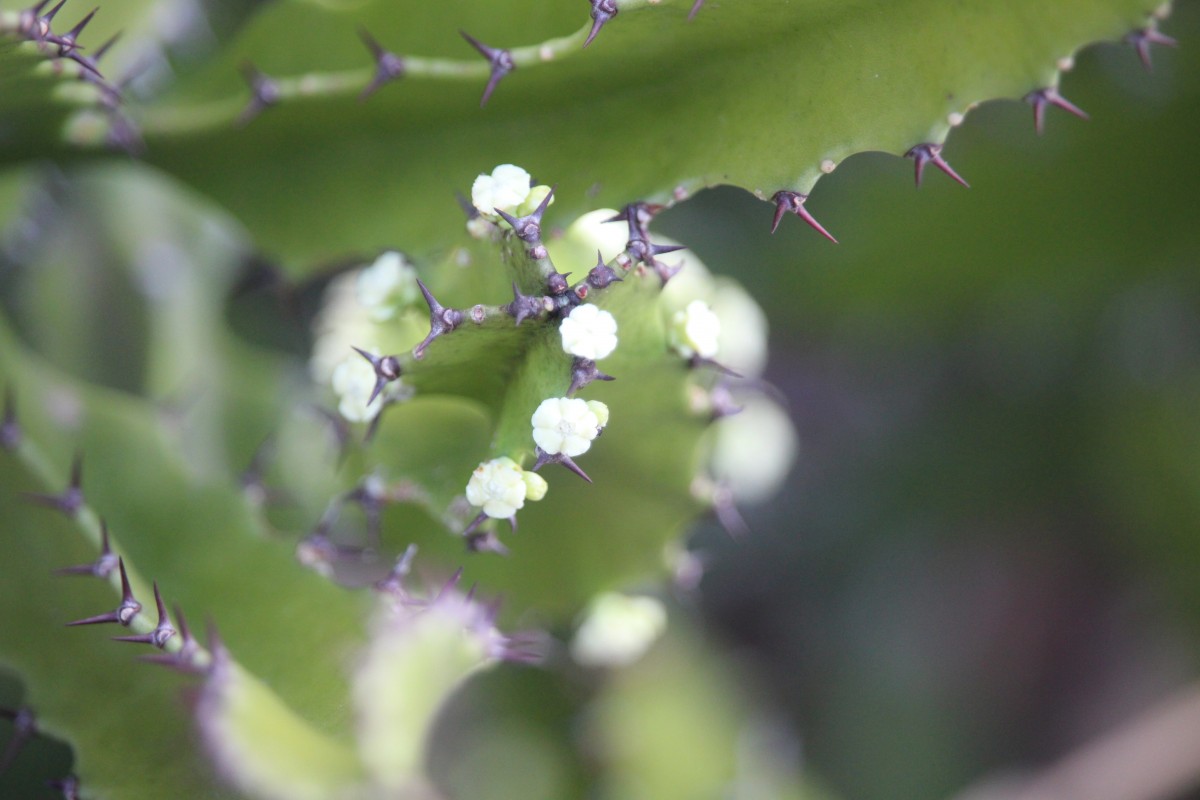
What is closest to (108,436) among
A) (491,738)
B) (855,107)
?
(491,738)

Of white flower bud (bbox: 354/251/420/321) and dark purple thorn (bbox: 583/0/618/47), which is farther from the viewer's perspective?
white flower bud (bbox: 354/251/420/321)

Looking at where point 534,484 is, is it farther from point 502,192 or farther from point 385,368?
point 502,192

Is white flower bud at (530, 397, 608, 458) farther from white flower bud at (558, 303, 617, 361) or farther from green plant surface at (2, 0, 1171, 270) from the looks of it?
green plant surface at (2, 0, 1171, 270)

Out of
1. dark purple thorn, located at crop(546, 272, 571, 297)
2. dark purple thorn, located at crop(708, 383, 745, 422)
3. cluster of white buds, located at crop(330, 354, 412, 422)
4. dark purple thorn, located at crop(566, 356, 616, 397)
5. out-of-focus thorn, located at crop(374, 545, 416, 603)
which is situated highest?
dark purple thorn, located at crop(546, 272, 571, 297)

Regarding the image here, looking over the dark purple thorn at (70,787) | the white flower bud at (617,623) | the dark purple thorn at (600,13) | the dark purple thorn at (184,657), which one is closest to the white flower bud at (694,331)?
the dark purple thorn at (600,13)

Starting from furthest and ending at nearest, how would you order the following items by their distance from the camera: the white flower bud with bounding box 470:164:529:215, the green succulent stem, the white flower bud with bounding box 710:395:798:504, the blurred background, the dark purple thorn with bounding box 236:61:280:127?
the blurred background < the white flower bud with bounding box 710:395:798:504 < the dark purple thorn with bounding box 236:61:280:127 < the green succulent stem < the white flower bud with bounding box 470:164:529:215

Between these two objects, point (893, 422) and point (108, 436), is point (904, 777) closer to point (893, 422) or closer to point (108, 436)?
point (893, 422)

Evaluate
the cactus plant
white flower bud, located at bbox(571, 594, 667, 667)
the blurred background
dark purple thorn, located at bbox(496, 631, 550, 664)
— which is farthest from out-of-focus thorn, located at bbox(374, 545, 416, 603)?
the blurred background

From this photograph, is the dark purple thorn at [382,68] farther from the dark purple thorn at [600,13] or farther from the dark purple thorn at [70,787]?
the dark purple thorn at [70,787]
